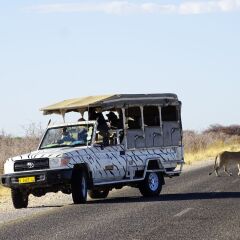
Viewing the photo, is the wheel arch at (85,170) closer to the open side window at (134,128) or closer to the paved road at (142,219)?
the paved road at (142,219)

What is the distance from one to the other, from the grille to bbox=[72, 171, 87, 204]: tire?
2.34 feet

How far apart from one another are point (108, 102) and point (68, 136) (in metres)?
1.25

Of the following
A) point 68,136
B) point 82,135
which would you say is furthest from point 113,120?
point 68,136

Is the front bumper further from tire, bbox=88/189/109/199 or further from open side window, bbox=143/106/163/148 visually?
open side window, bbox=143/106/163/148

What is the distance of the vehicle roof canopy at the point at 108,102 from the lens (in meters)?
21.4

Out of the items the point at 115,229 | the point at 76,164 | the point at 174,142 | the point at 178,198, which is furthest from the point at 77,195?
the point at 115,229

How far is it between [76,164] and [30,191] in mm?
1222

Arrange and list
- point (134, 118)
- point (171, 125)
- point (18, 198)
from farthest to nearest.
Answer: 1. point (171, 125)
2. point (134, 118)
3. point (18, 198)

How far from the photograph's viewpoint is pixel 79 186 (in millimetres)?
19875

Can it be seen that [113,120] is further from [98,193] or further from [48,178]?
[48,178]

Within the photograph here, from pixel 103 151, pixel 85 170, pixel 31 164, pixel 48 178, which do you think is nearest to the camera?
pixel 48 178

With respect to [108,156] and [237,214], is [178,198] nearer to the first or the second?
[108,156]

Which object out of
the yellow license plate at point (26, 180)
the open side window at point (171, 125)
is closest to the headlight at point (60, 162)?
the yellow license plate at point (26, 180)

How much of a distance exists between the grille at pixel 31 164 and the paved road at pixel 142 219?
1.01 m
